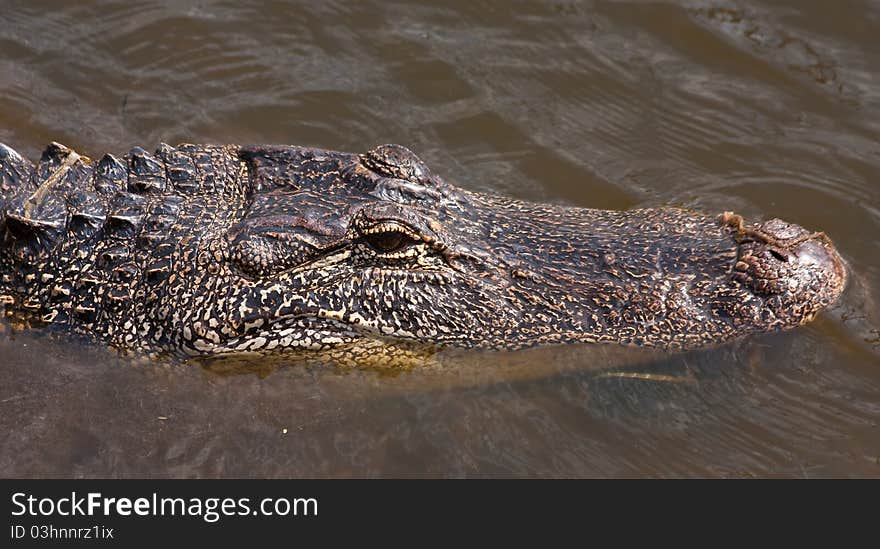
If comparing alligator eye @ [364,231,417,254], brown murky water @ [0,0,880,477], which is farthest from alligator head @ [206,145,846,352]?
brown murky water @ [0,0,880,477]

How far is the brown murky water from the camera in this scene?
16.8 ft

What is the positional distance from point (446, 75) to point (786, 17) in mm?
3000

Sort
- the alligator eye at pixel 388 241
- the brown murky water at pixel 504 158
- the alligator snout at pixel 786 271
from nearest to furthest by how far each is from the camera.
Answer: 1. the alligator eye at pixel 388 241
2. the alligator snout at pixel 786 271
3. the brown murky water at pixel 504 158

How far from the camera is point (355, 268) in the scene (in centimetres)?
485

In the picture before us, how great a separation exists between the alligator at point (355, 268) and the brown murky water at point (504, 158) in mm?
263

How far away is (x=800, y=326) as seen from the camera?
521 centimetres

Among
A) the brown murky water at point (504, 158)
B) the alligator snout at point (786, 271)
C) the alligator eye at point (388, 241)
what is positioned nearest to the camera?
the alligator eye at point (388, 241)

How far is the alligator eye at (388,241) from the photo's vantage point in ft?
15.6

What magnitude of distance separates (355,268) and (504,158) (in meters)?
2.66

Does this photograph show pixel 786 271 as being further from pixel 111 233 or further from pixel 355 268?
pixel 111 233

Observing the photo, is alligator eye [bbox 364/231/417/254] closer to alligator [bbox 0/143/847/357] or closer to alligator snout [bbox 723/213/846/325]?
alligator [bbox 0/143/847/357]

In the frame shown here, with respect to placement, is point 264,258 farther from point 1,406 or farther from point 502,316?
point 1,406

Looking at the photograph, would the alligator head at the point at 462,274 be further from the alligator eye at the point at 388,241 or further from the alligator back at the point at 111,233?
the alligator back at the point at 111,233

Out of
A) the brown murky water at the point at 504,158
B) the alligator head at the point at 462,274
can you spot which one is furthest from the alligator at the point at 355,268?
the brown murky water at the point at 504,158
